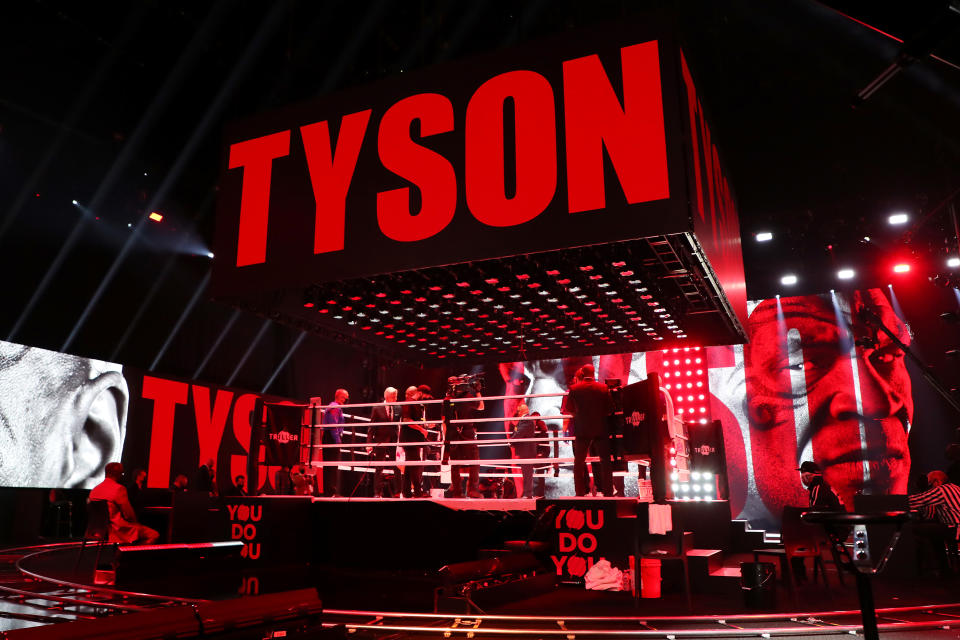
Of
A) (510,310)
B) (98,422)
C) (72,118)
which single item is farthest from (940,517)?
(72,118)

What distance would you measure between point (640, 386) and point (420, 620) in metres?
2.81

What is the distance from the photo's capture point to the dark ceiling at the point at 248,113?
908 cm

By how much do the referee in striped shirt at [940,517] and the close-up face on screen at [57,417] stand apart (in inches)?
512

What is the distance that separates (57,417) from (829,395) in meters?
15.1

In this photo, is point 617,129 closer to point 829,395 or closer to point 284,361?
point 829,395

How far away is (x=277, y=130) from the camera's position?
712 centimetres

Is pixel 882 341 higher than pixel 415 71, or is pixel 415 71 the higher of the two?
pixel 415 71

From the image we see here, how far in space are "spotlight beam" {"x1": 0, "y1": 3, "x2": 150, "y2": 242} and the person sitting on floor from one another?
6.67 m

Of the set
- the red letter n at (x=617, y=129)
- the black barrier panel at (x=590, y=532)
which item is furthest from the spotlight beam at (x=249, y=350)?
the red letter n at (x=617, y=129)

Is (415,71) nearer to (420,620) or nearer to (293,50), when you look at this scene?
(293,50)

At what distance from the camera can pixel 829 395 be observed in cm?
1438

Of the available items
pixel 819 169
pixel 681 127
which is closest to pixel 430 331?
pixel 681 127

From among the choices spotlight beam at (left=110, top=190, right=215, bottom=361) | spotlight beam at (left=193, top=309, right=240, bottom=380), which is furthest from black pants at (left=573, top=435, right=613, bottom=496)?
spotlight beam at (left=110, top=190, right=215, bottom=361)

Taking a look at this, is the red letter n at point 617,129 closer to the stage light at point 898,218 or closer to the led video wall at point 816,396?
the led video wall at point 816,396
